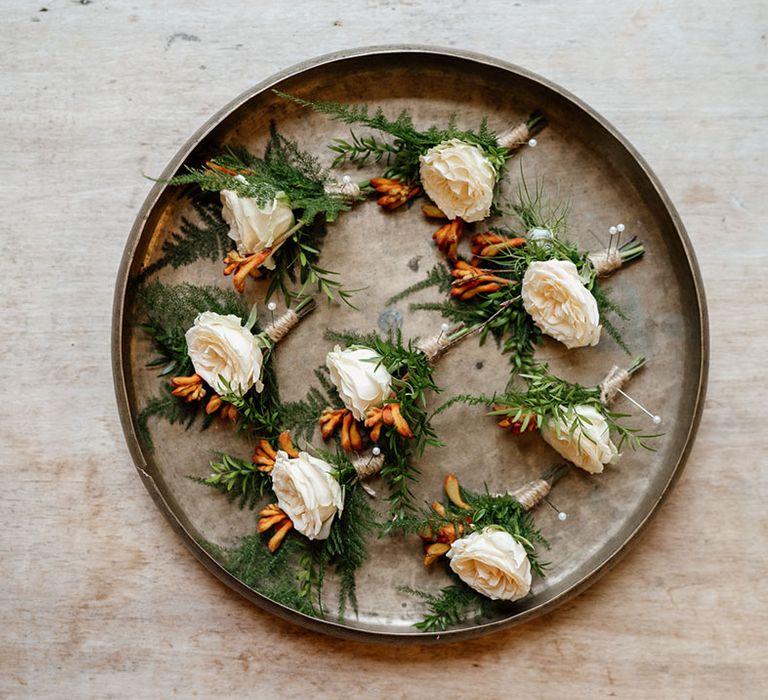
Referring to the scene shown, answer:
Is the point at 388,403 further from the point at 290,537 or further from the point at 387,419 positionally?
the point at 290,537

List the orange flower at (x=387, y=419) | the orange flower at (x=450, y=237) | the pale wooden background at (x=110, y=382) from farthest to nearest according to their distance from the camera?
the pale wooden background at (x=110, y=382) → the orange flower at (x=450, y=237) → the orange flower at (x=387, y=419)

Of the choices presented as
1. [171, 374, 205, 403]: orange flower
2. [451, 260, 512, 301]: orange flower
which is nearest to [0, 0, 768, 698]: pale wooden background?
[171, 374, 205, 403]: orange flower

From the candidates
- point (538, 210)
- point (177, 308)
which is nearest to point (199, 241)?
point (177, 308)

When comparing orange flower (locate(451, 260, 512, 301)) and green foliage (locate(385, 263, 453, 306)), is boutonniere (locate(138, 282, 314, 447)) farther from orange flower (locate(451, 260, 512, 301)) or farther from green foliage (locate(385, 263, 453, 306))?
orange flower (locate(451, 260, 512, 301))

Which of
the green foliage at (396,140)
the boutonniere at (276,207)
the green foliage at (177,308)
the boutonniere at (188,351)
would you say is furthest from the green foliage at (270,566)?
the green foliage at (396,140)

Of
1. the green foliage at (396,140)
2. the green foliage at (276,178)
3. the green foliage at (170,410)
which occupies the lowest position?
the green foliage at (170,410)

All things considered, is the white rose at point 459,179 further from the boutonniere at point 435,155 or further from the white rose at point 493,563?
the white rose at point 493,563
